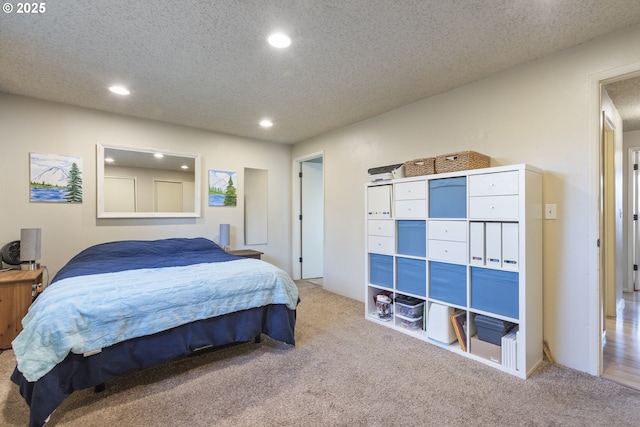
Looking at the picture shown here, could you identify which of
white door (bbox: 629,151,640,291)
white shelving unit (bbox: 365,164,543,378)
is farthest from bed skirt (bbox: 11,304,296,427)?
white door (bbox: 629,151,640,291)

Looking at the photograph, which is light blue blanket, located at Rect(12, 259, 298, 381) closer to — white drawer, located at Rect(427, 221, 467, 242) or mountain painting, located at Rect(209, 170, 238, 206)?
white drawer, located at Rect(427, 221, 467, 242)

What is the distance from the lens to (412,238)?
2.85 m

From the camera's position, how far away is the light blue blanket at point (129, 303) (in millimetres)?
1620

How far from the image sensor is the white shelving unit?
7.04 feet

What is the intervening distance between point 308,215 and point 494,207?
11.1ft

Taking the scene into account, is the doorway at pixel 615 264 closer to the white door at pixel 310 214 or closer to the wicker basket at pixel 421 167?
the wicker basket at pixel 421 167

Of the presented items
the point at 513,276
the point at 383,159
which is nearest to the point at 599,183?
the point at 513,276

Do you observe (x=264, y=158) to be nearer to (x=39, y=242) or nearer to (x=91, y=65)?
(x=91, y=65)

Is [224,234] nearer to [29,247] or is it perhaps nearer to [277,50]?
[29,247]

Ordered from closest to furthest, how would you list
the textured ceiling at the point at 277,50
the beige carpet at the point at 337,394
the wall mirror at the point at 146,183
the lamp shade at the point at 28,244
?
1. the beige carpet at the point at 337,394
2. the textured ceiling at the point at 277,50
3. the lamp shade at the point at 28,244
4. the wall mirror at the point at 146,183

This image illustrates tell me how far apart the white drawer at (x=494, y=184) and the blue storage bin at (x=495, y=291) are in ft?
1.93

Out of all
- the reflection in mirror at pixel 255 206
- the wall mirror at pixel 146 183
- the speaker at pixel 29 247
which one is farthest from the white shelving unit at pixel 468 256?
the speaker at pixel 29 247

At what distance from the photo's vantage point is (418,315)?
289 centimetres

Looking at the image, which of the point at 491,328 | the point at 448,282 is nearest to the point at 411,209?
the point at 448,282
